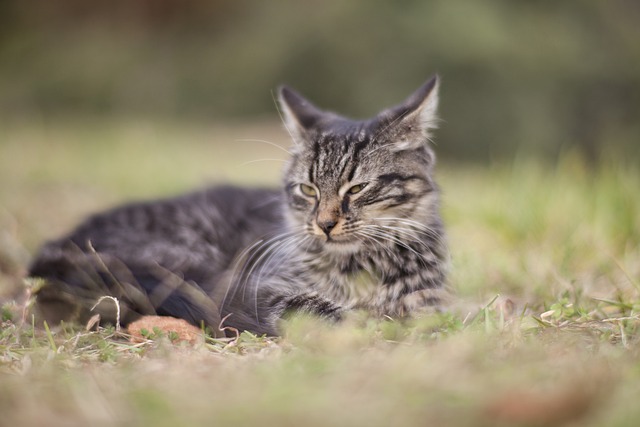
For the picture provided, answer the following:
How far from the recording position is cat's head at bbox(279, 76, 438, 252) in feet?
8.48

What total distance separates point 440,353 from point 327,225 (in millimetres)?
986

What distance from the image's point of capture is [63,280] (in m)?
2.54

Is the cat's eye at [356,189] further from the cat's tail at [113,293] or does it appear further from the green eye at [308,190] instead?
the cat's tail at [113,293]

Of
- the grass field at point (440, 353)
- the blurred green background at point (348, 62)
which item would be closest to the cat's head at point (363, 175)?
the grass field at point (440, 353)

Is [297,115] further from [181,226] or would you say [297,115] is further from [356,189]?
[181,226]

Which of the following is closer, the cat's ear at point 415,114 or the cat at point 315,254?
the cat at point 315,254

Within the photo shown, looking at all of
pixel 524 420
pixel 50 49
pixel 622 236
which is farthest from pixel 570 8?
pixel 524 420

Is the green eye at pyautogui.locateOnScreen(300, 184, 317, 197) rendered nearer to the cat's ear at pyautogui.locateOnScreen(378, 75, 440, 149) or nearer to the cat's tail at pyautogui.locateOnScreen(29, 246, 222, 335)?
the cat's ear at pyautogui.locateOnScreen(378, 75, 440, 149)

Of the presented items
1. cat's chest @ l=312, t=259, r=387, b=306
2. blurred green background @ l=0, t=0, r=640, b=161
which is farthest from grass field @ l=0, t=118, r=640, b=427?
blurred green background @ l=0, t=0, r=640, b=161

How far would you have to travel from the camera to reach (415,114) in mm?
2721

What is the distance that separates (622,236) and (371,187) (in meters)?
1.70

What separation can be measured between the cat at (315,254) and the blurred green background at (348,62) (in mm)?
5330

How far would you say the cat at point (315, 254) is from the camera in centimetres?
244

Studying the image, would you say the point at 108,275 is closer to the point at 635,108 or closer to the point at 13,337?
the point at 13,337
